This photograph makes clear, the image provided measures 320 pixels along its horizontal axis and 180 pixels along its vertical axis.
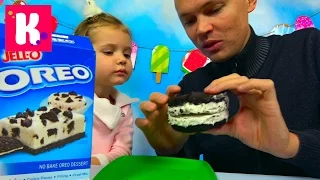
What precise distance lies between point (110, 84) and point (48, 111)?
1.87 ft

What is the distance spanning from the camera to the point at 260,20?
1.43 metres

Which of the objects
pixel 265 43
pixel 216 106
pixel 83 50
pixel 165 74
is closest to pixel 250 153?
pixel 265 43

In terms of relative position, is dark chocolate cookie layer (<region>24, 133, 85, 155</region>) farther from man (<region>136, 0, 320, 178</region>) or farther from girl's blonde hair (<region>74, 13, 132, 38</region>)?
girl's blonde hair (<region>74, 13, 132, 38</region>)

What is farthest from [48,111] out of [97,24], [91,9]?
[91,9]

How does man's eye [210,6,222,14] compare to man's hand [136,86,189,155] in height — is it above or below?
above

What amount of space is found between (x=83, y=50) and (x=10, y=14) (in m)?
0.10

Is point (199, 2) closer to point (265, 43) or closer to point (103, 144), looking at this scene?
point (265, 43)

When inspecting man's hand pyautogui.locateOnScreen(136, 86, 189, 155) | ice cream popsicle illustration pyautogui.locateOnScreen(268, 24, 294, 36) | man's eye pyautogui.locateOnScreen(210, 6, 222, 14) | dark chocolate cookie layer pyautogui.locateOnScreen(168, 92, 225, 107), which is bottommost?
man's hand pyautogui.locateOnScreen(136, 86, 189, 155)

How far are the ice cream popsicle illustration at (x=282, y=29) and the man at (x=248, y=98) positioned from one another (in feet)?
1.07

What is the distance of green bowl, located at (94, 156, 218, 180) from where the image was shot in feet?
2.02

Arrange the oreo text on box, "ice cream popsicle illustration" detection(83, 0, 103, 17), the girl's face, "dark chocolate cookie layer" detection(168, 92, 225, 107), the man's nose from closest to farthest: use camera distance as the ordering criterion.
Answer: the oreo text on box → "dark chocolate cookie layer" detection(168, 92, 225, 107) → the man's nose → the girl's face → "ice cream popsicle illustration" detection(83, 0, 103, 17)

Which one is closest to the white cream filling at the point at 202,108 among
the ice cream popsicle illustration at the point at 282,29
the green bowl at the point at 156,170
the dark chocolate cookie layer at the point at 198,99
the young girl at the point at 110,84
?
the dark chocolate cookie layer at the point at 198,99

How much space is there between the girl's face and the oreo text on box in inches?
20.5

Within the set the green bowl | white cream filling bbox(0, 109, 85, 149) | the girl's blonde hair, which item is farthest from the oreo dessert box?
the girl's blonde hair
